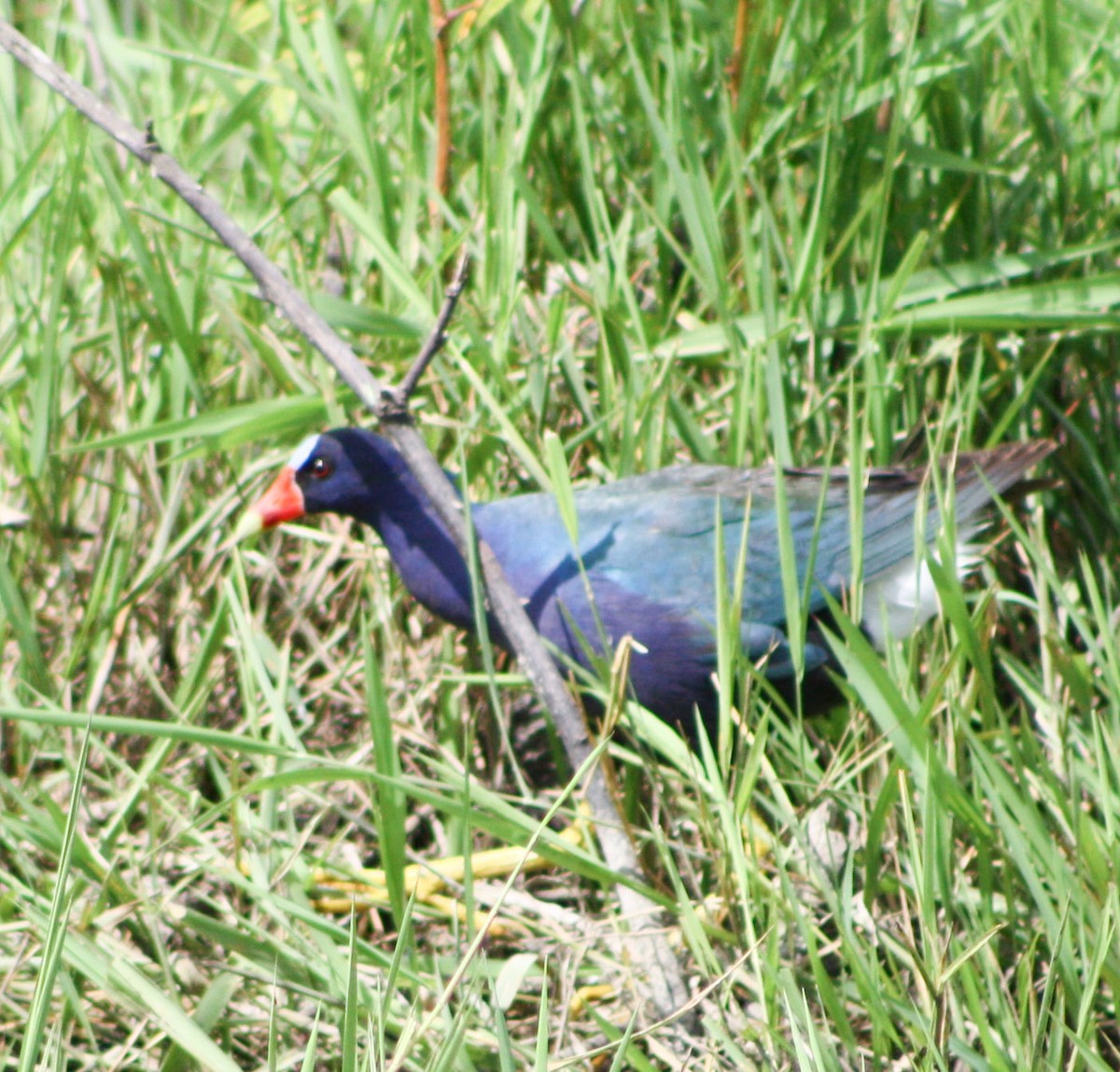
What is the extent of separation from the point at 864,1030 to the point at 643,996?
0.28m

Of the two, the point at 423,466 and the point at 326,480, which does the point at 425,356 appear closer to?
the point at 423,466

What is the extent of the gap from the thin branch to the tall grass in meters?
0.07

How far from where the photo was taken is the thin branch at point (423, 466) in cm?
182

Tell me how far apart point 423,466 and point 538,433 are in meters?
0.48

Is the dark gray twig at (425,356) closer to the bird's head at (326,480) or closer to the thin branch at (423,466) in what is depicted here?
the thin branch at (423,466)

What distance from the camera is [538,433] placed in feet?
7.75

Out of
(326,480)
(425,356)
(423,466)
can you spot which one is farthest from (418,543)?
(425,356)

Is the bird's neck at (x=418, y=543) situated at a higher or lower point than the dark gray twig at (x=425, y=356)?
lower

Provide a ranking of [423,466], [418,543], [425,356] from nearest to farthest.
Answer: [425,356] < [423,466] < [418,543]

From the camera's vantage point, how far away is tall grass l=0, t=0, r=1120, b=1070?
1787 mm

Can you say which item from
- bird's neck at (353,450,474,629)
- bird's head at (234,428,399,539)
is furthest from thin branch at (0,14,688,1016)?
bird's head at (234,428,399,539)

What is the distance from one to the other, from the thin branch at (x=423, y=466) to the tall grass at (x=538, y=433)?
0.07 meters

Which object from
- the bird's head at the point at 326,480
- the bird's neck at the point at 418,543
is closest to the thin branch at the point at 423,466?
the bird's neck at the point at 418,543

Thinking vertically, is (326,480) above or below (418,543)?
above
